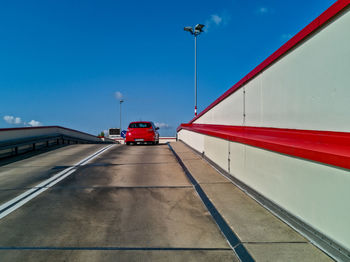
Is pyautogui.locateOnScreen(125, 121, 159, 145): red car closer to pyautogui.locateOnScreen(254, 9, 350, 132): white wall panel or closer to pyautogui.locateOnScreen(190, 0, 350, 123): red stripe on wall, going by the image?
pyautogui.locateOnScreen(190, 0, 350, 123): red stripe on wall

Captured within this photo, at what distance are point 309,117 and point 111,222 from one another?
141 inches

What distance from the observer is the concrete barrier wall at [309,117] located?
2914mm

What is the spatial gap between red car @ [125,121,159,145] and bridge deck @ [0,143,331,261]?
32.7ft

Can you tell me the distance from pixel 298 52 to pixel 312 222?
273cm

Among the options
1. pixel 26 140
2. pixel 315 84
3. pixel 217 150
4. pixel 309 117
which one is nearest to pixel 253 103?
pixel 217 150

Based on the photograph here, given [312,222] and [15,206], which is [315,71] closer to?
[312,222]

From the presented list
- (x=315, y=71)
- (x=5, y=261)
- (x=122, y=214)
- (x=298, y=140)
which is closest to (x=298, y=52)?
(x=315, y=71)

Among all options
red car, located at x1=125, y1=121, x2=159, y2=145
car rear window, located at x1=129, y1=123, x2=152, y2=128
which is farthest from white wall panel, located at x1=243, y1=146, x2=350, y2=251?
car rear window, located at x1=129, y1=123, x2=152, y2=128

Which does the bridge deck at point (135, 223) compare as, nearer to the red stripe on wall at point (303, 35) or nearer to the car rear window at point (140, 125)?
the red stripe on wall at point (303, 35)

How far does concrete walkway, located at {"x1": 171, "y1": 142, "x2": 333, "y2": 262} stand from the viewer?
2961mm

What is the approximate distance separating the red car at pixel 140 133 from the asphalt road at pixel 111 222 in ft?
32.3

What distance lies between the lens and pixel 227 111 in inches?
337

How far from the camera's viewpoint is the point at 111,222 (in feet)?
13.3

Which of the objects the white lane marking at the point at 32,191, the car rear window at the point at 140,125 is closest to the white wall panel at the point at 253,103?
the white lane marking at the point at 32,191
